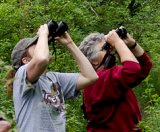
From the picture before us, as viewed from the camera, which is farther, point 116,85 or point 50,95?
point 116,85

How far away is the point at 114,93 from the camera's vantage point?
3.86 metres

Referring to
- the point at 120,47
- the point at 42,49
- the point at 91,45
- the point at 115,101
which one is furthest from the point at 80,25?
the point at 42,49

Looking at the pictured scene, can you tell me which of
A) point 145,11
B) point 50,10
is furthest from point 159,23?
point 50,10

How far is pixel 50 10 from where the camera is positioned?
869 centimetres

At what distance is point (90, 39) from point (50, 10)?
15.2 feet

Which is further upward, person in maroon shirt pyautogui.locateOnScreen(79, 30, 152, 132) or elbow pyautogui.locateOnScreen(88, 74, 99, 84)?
elbow pyautogui.locateOnScreen(88, 74, 99, 84)

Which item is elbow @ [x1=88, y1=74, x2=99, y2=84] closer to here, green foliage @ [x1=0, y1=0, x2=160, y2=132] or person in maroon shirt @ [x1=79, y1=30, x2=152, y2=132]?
person in maroon shirt @ [x1=79, y1=30, x2=152, y2=132]

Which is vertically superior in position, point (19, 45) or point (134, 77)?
point (19, 45)

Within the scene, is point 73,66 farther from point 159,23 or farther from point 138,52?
point 159,23

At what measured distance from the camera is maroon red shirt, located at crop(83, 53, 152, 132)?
152 inches

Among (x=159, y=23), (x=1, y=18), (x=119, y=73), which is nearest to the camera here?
(x=119, y=73)

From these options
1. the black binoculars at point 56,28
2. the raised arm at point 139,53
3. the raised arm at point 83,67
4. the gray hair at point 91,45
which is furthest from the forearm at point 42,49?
the raised arm at point 139,53

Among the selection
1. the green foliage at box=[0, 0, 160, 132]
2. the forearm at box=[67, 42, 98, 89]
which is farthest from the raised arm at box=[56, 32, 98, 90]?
the green foliage at box=[0, 0, 160, 132]

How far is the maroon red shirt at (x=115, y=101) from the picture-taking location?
3.86 metres
